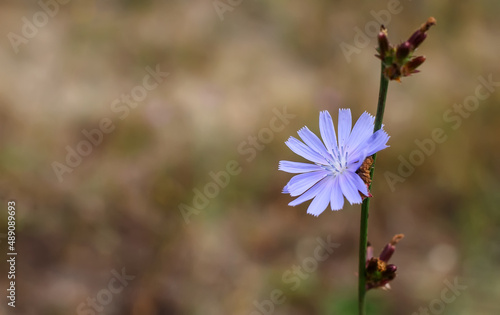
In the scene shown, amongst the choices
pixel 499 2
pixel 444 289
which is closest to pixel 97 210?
pixel 444 289

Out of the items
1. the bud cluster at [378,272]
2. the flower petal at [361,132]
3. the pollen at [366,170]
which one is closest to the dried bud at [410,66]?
the flower petal at [361,132]

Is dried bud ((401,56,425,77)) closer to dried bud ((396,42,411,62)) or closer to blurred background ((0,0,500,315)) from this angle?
dried bud ((396,42,411,62))

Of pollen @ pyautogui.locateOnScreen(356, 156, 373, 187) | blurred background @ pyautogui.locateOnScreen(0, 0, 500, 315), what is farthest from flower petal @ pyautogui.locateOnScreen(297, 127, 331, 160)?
blurred background @ pyautogui.locateOnScreen(0, 0, 500, 315)

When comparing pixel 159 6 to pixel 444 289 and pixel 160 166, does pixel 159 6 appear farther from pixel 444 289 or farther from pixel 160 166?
pixel 444 289

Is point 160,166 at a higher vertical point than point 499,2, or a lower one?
lower

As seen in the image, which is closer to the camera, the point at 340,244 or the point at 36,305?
the point at 36,305

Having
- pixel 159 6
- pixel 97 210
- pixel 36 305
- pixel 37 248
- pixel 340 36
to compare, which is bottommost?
pixel 36 305

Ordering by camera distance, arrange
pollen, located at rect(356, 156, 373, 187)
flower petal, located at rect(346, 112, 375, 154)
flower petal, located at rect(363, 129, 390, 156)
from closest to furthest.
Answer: flower petal, located at rect(363, 129, 390, 156), pollen, located at rect(356, 156, 373, 187), flower petal, located at rect(346, 112, 375, 154)
